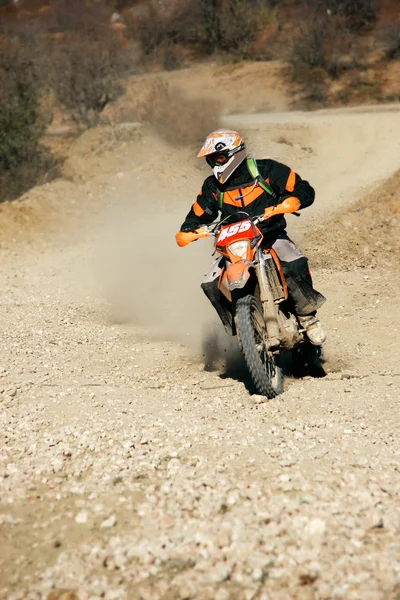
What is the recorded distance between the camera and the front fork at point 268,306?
5.73 metres

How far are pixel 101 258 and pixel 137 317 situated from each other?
3.32m

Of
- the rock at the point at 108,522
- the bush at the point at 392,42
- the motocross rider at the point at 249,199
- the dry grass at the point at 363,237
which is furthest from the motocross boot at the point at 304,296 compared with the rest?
the bush at the point at 392,42

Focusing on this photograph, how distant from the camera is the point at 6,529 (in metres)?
3.69

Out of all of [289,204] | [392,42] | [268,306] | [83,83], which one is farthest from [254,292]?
[392,42]

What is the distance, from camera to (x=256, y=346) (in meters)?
5.55

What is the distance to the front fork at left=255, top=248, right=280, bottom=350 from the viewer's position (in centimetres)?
573

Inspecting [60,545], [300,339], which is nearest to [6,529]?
[60,545]

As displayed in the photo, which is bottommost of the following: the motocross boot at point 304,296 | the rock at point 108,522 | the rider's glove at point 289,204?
the motocross boot at point 304,296

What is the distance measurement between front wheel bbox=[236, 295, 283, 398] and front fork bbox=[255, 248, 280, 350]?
0.04 metres

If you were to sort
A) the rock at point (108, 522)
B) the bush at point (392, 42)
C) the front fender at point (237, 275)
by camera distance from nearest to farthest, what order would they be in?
the rock at point (108, 522) < the front fender at point (237, 275) < the bush at point (392, 42)

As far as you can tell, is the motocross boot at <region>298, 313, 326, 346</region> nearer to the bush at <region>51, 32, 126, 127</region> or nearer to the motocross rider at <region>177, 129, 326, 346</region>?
the motocross rider at <region>177, 129, 326, 346</region>

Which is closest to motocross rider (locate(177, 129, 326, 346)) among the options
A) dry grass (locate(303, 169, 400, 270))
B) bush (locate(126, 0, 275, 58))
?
dry grass (locate(303, 169, 400, 270))

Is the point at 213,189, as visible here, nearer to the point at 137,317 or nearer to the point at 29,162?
the point at 137,317

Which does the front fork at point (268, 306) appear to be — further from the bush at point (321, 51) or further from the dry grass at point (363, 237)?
the bush at point (321, 51)
